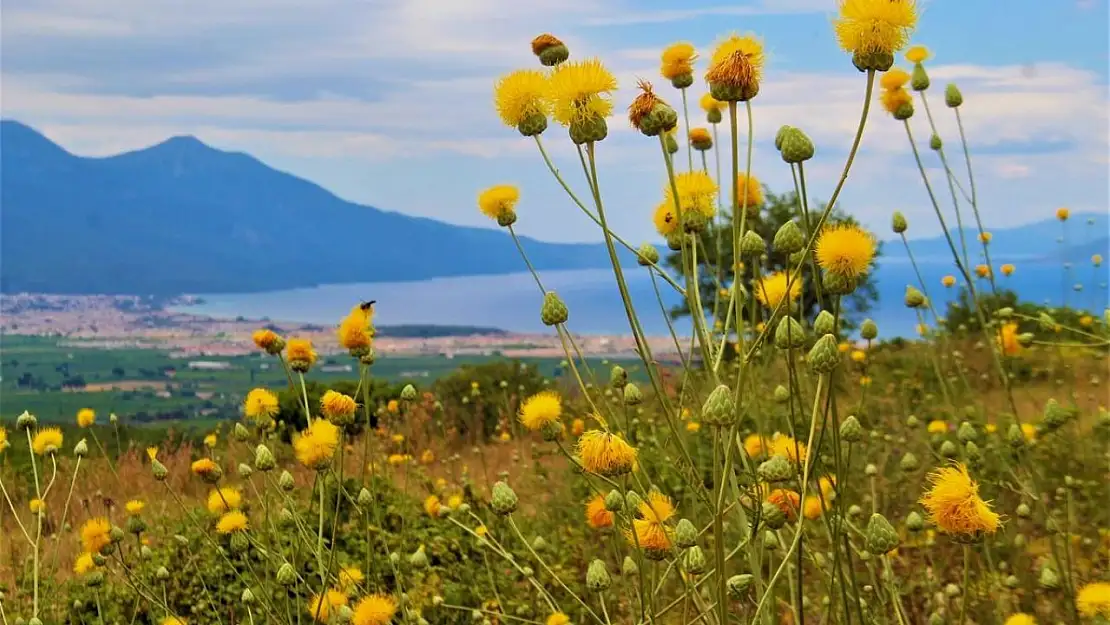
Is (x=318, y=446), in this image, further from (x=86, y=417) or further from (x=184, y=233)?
(x=184, y=233)

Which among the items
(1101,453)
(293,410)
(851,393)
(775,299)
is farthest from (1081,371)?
(775,299)

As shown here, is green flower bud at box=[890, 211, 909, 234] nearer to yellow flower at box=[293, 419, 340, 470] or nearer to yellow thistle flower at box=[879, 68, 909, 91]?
yellow thistle flower at box=[879, 68, 909, 91]

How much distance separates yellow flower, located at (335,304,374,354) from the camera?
2.61 metres

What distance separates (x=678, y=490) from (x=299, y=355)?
220 cm

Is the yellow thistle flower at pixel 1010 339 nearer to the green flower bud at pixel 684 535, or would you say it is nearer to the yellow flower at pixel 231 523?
the green flower bud at pixel 684 535

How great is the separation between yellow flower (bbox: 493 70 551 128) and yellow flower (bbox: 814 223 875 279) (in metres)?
0.64

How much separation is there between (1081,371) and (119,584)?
8661mm

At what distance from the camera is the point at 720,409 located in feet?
4.43

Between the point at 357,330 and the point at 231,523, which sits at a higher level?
the point at 357,330

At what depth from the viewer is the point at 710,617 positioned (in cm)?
181

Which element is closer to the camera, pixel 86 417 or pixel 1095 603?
pixel 1095 603

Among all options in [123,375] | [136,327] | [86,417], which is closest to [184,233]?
[136,327]

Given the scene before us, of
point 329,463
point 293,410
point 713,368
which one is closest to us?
point 713,368

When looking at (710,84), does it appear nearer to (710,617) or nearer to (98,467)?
(710,617)
